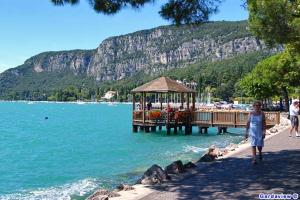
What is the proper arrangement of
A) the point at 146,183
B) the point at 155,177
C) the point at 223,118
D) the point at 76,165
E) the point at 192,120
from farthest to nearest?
1. the point at 192,120
2. the point at 223,118
3. the point at 76,165
4. the point at 155,177
5. the point at 146,183

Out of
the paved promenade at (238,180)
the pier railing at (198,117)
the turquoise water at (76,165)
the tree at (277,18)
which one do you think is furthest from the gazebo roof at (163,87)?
the paved promenade at (238,180)

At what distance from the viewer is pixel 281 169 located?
1205 centimetres

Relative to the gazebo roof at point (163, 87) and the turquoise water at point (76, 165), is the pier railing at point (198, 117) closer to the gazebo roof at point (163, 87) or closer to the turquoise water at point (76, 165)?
the gazebo roof at point (163, 87)

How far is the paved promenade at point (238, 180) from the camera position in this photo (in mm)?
9523

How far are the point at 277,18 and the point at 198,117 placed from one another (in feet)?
83.9

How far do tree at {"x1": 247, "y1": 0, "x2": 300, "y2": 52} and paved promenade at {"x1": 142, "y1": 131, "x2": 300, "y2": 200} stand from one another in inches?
142

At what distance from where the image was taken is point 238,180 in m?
10.9

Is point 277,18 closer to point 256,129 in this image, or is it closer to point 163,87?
point 256,129

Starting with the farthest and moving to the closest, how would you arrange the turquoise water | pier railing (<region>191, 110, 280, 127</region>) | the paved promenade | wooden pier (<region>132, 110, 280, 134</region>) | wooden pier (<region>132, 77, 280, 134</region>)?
wooden pier (<region>132, 77, 280, 134</region>)
wooden pier (<region>132, 110, 280, 134</region>)
pier railing (<region>191, 110, 280, 127</region>)
the turquoise water
the paved promenade

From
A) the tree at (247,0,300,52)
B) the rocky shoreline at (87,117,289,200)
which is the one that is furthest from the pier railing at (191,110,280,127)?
the rocky shoreline at (87,117,289,200)

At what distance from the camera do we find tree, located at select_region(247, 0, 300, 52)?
13.8m

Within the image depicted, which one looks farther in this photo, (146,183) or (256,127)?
(256,127)

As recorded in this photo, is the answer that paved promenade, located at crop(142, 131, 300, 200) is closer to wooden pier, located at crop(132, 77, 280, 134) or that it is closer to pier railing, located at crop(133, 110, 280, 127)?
pier railing, located at crop(133, 110, 280, 127)

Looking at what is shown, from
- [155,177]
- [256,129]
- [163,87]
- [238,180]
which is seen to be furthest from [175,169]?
[163,87]
